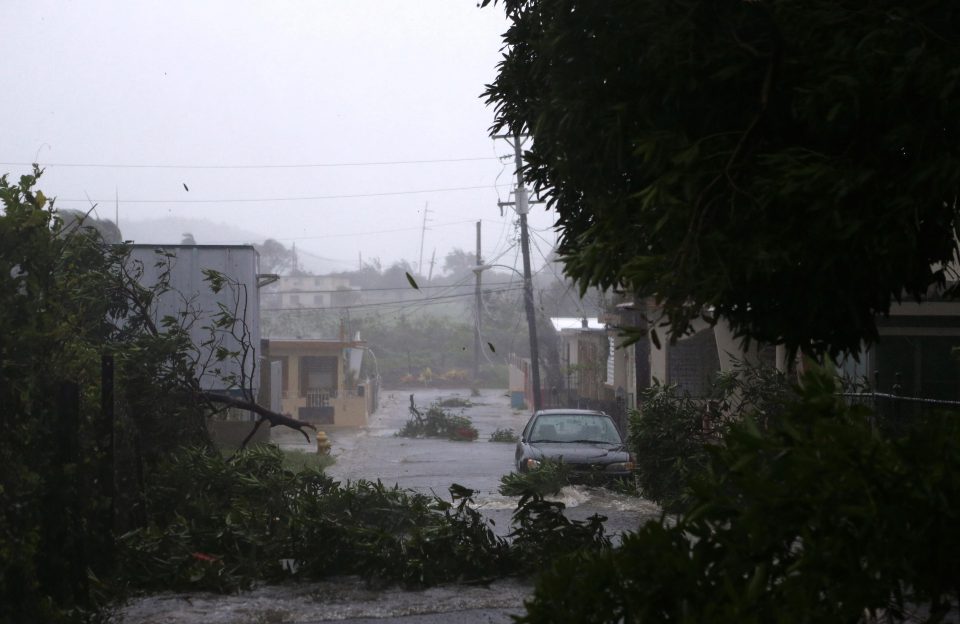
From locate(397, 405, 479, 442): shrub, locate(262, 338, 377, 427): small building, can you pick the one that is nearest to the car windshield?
locate(397, 405, 479, 442): shrub

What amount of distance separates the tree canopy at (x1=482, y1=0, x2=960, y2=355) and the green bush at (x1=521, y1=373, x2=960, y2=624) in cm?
90

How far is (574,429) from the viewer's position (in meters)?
16.9

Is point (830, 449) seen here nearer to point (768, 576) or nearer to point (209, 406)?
point (768, 576)

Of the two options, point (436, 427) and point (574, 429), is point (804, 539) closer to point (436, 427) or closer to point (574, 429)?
point (574, 429)

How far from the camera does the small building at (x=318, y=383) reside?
125 ft

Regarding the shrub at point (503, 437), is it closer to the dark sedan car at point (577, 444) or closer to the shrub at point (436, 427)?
the shrub at point (436, 427)

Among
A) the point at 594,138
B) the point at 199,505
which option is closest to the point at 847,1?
the point at 594,138

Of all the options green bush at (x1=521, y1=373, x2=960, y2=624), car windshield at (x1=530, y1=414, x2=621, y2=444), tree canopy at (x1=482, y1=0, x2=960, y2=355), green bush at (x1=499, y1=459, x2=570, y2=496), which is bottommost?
green bush at (x1=499, y1=459, x2=570, y2=496)

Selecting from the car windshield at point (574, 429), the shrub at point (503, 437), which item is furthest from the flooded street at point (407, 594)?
the shrub at point (503, 437)

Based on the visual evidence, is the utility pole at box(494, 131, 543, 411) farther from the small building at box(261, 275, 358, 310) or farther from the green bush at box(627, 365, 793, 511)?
the small building at box(261, 275, 358, 310)

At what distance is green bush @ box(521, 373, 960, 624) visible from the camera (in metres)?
2.78

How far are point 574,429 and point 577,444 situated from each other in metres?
0.72

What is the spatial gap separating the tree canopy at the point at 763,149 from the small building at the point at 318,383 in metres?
33.0

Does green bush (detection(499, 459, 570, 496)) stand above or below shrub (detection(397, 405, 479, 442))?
above
